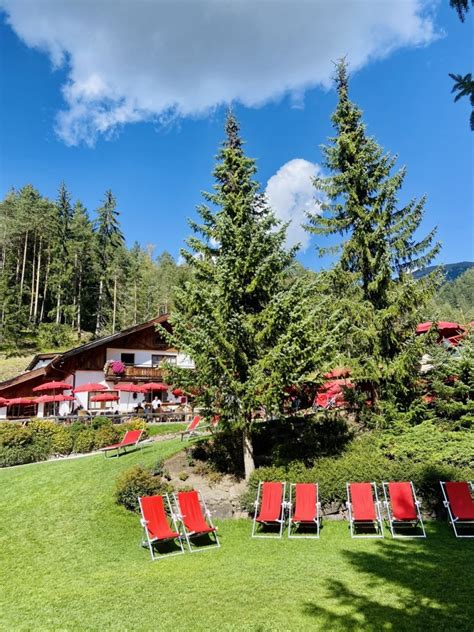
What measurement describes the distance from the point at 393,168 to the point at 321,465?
1073 cm

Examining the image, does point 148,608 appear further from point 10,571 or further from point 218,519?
point 218,519

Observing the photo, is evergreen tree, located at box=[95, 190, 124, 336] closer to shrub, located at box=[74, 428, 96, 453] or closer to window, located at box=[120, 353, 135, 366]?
window, located at box=[120, 353, 135, 366]

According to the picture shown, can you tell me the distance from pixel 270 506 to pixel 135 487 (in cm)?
350

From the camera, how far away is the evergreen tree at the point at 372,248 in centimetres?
1388

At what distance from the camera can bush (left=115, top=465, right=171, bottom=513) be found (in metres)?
10.5

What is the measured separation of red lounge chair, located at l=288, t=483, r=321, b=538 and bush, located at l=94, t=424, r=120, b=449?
10.9 meters

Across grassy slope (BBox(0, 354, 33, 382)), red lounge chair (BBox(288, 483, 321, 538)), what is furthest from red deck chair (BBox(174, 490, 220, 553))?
grassy slope (BBox(0, 354, 33, 382))

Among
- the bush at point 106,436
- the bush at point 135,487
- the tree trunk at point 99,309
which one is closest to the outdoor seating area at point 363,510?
the bush at point 135,487

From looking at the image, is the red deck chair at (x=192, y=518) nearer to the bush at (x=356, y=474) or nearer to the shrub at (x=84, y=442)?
the bush at (x=356, y=474)

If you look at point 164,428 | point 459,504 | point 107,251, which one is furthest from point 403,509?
point 107,251

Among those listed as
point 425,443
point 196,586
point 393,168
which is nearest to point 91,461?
point 196,586

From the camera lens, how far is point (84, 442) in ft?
59.5

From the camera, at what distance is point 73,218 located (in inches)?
2126

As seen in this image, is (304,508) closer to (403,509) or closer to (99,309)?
(403,509)
